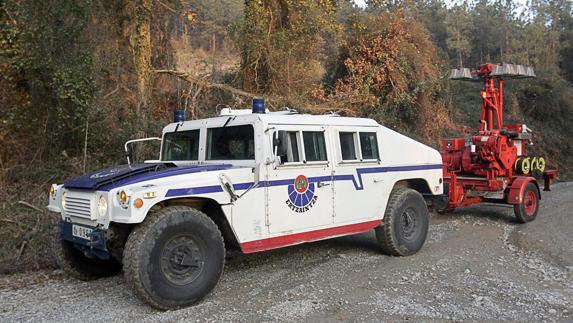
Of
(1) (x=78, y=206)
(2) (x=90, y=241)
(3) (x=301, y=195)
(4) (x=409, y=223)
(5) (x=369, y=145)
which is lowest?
(4) (x=409, y=223)

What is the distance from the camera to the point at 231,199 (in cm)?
560

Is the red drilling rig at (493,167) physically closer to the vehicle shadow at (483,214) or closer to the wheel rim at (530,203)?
the wheel rim at (530,203)

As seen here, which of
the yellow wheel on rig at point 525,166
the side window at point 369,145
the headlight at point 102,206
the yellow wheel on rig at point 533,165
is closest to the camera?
the headlight at point 102,206

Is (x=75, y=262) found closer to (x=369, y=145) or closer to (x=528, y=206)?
(x=369, y=145)

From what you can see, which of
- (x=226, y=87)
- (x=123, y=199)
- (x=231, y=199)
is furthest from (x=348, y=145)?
(x=226, y=87)

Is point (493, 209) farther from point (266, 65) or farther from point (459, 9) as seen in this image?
point (459, 9)

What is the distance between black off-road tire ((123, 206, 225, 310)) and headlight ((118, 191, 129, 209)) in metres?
0.28

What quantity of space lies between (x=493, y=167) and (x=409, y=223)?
3.85m

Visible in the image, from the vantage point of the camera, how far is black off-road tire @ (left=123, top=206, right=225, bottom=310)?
4.93 m

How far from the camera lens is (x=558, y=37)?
39.5m

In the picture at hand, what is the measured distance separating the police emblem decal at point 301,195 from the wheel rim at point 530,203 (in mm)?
6196

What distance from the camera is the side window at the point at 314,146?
6.47 meters

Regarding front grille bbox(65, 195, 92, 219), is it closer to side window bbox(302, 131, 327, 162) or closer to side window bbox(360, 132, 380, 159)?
side window bbox(302, 131, 327, 162)

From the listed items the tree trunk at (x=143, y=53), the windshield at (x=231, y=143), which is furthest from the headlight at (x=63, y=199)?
the tree trunk at (x=143, y=53)
